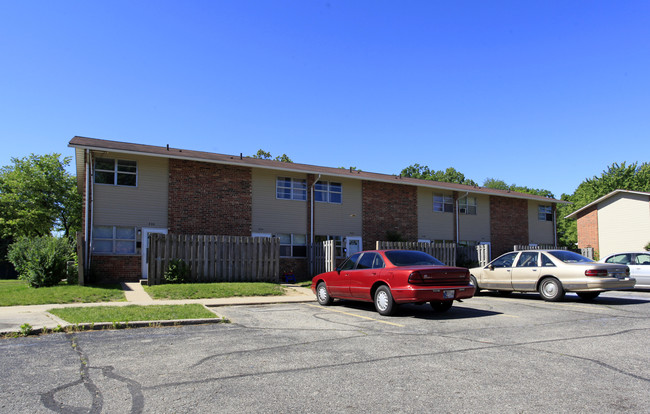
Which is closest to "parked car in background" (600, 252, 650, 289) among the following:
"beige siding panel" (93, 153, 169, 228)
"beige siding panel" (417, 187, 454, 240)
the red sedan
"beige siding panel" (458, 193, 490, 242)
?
the red sedan

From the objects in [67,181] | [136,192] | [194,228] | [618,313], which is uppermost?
[67,181]

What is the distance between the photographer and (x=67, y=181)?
1587 inches

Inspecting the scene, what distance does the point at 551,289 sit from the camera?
12.5 meters

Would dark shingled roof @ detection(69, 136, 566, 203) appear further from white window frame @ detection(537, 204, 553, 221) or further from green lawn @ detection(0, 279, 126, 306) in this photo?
white window frame @ detection(537, 204, 553, 221)

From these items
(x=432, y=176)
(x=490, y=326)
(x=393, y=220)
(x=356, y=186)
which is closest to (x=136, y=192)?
(x=356, y=186)

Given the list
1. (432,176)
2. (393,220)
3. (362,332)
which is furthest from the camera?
(432,176)

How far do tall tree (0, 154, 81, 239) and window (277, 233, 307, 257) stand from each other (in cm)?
2540

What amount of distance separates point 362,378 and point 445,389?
0.87 metres

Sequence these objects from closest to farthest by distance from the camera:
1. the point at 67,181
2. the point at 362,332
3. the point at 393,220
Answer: the point at 362,332 < the point at 393,220 < the point at 67,181

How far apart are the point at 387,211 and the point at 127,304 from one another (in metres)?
16.3

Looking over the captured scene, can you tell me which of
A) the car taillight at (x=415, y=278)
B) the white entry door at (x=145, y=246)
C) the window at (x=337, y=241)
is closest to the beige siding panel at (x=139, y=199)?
the white entry door at (x=145, y=246)

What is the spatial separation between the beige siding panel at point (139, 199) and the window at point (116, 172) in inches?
7.2

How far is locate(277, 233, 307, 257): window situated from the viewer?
22452 millimetres

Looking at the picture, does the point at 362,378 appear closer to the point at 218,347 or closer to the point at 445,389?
the point at 445,389
